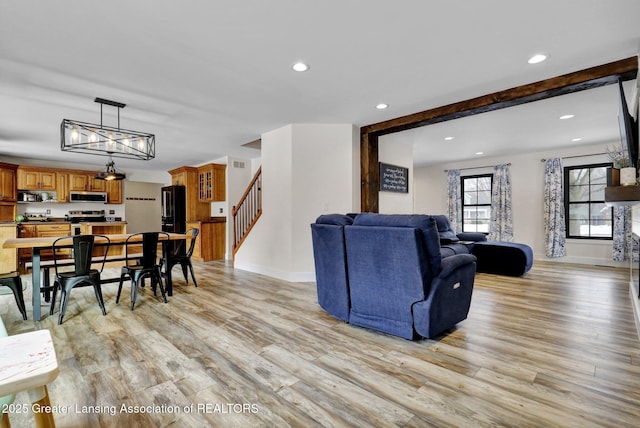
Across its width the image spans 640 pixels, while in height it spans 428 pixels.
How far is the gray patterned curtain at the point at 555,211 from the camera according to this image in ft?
21.5

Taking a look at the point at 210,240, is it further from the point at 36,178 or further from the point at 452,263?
the point at 452,263

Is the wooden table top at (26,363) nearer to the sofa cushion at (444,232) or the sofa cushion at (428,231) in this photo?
the sofa cushion at (428,231)

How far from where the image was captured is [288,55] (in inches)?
110

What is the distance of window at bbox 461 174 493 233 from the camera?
7.86m

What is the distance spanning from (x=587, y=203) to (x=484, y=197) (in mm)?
2018

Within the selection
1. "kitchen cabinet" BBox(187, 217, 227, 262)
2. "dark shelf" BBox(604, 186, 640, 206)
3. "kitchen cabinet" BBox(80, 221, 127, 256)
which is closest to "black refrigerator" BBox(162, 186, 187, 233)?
"kitchen cabinet" BBox(187, 217, 227, 262)

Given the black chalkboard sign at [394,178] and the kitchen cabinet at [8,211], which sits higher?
the black chalkboard sign at [394,178]

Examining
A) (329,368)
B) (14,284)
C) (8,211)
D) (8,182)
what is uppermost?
(8,182)

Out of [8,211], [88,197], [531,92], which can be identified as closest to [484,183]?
[531,92]

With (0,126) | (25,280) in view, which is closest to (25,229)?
(25,280)

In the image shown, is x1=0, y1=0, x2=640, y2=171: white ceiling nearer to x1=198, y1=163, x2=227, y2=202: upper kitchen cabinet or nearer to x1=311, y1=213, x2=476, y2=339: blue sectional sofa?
x1=311, y1=213, x2=476, y2=339: blue sectional sofa

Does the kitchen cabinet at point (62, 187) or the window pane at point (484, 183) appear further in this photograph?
the window pane at point (484, 183)

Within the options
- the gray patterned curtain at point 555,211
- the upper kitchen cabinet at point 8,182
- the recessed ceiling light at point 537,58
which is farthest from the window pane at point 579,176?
the upper kitchen cabinet at point 8,182

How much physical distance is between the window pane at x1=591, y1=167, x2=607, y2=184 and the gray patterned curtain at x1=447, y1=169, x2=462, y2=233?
2656 mm
